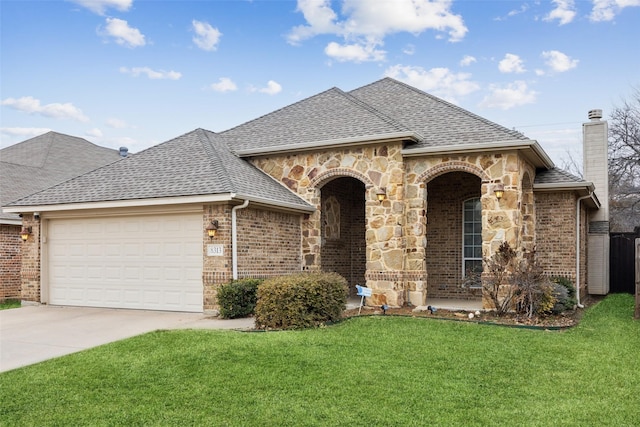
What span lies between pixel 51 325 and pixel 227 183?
4.42m

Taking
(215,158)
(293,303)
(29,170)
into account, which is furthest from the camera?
(29,170)

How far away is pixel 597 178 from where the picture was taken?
17672 mm

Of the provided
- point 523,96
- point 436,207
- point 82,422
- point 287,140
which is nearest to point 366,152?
point 287,140

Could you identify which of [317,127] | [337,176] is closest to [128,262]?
[337,176]

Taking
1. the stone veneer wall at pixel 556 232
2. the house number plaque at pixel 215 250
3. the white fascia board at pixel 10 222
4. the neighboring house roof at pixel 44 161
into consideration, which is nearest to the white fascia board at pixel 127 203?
the house number plaque at pixel 215 250

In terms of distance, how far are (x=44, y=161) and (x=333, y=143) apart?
530 inches

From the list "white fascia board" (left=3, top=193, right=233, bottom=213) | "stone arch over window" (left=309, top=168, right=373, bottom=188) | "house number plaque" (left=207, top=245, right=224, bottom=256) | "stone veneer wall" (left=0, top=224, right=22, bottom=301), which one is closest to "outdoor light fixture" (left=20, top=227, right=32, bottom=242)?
"white fascia board" (left=3, top=193, right=233, bottom=213)

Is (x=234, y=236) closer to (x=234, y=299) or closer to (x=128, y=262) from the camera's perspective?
(x=234, y=299)

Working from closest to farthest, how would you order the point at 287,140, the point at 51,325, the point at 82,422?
the point at 82,422 < the point at 51,325 < the point at 287,140

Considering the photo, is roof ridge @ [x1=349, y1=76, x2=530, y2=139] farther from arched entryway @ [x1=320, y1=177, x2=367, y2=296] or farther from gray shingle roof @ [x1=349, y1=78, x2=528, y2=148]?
arched entryway @ [x1=320, y1=177, x2=367, y2=296]

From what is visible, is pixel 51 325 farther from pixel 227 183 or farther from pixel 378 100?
pixel 378 100

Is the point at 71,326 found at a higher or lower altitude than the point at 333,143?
lower

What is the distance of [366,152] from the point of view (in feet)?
42.5

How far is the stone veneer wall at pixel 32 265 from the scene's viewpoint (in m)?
13.5
